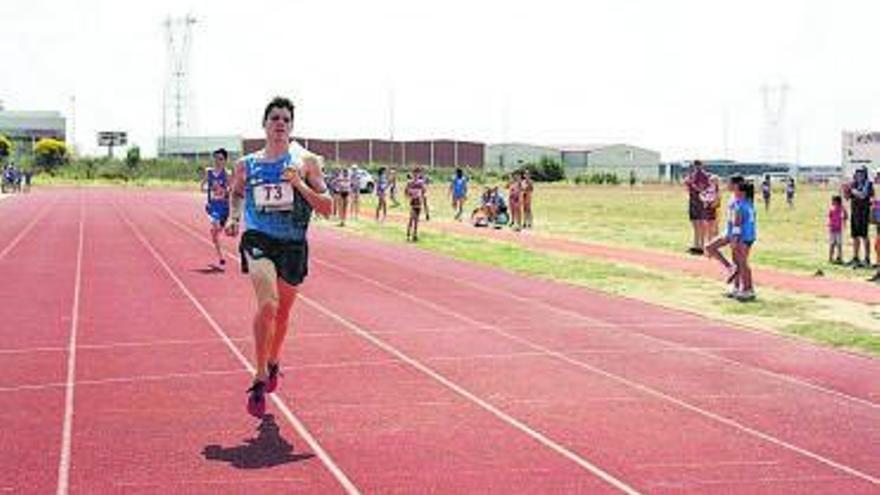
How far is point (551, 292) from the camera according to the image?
15805 mm

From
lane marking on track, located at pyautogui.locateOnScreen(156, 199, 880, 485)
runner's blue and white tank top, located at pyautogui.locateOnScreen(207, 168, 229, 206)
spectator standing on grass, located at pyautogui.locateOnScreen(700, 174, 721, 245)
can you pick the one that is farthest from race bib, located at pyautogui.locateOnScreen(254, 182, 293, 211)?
spectator standing on grass, located at pyautogui.locateOnScreen(700, 174, 721, 245)

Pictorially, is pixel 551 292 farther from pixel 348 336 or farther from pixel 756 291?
pixel 348 336

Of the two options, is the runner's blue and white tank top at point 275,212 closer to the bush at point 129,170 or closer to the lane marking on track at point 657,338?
the lane marking on track at point 657,338

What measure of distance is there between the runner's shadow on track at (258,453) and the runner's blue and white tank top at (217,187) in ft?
38.4

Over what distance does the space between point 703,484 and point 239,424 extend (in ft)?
8.97

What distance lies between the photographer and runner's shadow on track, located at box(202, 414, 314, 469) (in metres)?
6.21

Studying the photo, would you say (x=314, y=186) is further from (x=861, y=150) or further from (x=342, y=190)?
(x=342, y=190)

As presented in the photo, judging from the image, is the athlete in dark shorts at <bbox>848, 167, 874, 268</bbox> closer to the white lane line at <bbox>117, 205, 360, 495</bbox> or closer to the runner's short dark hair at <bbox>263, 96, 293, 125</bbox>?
the white lane line at <bbox>117, 205, 360, 495</bbox>

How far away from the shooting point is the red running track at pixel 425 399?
6.09m

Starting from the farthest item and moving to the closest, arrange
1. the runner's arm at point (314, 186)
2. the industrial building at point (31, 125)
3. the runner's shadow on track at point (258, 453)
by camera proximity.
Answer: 1. the industrial building at point (31, 125)
2. the runner's arm at point (314, 186)
3. the runner's shadow on track at point (258, 453)

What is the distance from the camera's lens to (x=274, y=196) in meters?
7.21

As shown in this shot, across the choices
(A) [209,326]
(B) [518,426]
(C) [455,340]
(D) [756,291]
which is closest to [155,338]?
(A) [209,326]

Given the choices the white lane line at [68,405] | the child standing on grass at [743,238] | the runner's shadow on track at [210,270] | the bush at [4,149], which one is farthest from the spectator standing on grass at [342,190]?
the bush at [4,149]

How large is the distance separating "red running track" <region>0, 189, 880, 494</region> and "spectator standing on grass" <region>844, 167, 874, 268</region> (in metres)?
6.99
